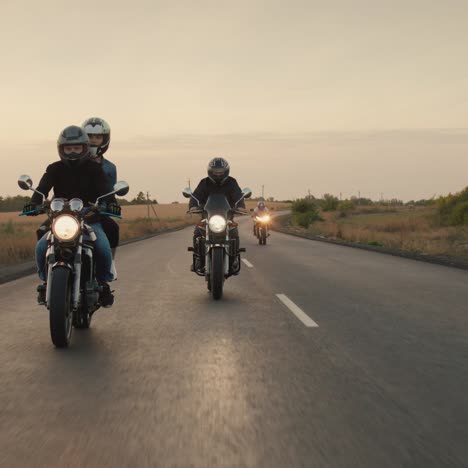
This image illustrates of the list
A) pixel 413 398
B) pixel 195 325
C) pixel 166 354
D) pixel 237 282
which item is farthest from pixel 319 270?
pixel 413 398

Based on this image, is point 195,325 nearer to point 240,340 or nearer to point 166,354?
point 240,340

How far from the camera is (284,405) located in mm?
4098

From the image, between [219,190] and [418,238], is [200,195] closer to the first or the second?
[219,190]

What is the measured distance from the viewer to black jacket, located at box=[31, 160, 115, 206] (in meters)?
6.23

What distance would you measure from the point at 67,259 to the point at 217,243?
141 inches

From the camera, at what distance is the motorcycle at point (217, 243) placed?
A: 8891 mm

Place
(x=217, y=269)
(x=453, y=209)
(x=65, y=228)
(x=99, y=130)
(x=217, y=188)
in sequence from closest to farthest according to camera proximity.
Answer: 1. (x=65, y=228)
2. (x=99, y=130)
3. (x=217, y=269)
4. (x=217, y=188)
5. (x=453, y=209)

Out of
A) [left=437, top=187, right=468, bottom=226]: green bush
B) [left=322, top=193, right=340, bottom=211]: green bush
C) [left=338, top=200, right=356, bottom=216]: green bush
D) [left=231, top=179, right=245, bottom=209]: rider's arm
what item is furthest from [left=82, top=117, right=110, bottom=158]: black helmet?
[left=322, top=193, right=340, bottom=211]: green bush

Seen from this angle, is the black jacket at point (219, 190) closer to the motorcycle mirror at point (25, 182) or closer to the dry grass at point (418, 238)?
the motorcycle mirror at point (25, 182)

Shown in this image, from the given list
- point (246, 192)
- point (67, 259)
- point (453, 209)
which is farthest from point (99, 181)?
point (453, 209)

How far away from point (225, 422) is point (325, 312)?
444 cm

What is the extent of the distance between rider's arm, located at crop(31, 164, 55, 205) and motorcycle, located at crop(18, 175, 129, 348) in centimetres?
15

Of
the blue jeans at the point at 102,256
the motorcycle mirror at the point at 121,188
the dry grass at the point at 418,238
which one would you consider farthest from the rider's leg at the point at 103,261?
the dry grass at the point at 418,238

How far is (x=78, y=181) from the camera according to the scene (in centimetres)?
625
